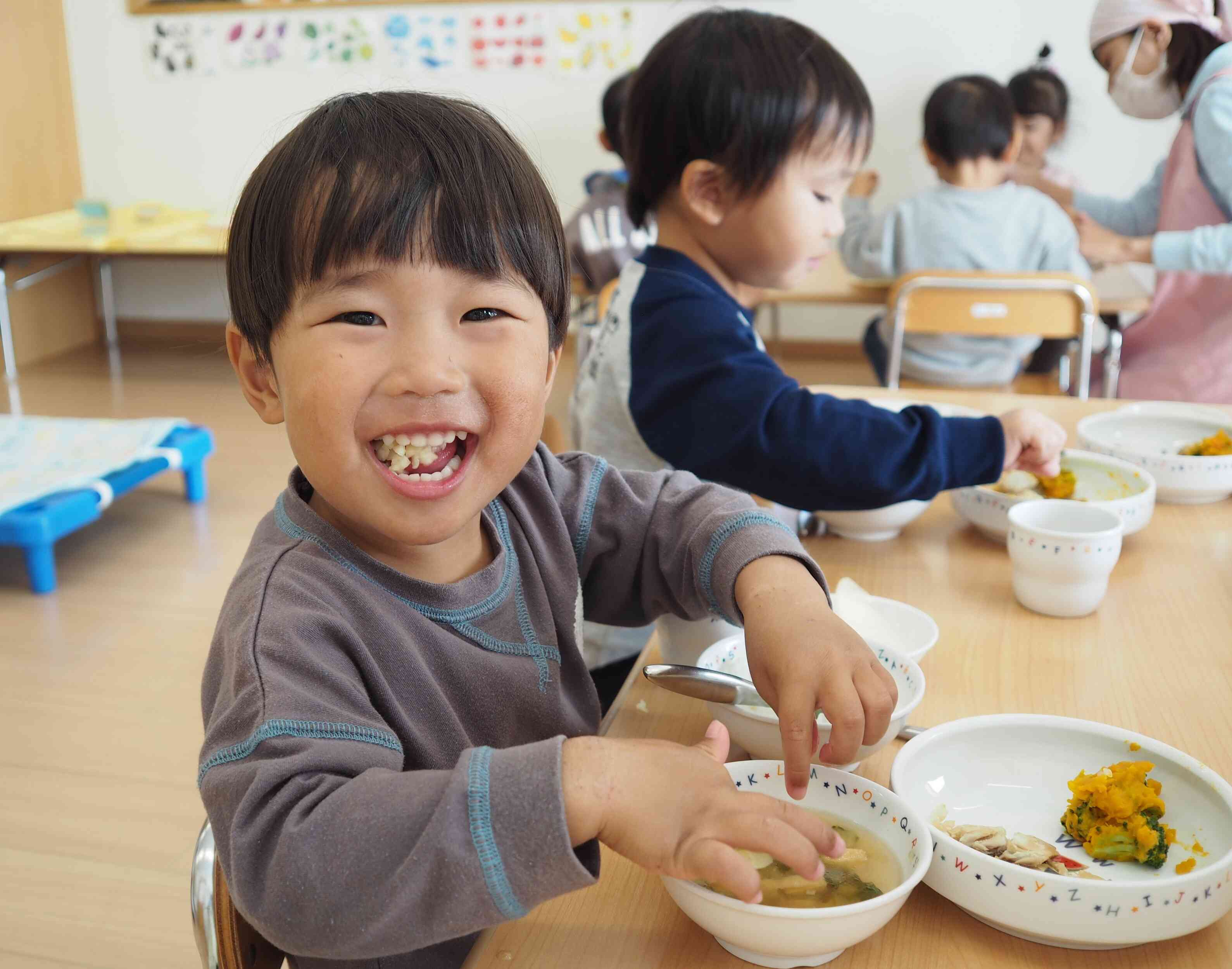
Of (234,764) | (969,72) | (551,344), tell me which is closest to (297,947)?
(234,764)

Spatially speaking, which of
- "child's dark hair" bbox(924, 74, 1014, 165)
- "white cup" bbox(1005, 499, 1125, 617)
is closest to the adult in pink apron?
"child's dark hair" bbox(924, 74, 1014, 165)

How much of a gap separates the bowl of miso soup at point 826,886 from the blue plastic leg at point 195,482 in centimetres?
282

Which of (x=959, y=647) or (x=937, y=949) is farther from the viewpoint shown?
(x=959, y=647)

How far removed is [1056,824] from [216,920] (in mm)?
496

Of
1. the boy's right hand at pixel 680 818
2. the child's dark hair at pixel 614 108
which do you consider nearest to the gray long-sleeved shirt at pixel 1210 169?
the child's dark hair at pixel 614 108

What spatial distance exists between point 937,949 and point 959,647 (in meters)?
0.37

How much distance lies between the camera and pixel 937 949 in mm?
560

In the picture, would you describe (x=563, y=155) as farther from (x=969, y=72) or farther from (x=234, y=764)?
(x=234, y=764)

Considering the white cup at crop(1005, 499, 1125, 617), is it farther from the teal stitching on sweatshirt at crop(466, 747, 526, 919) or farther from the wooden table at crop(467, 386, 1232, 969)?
the teal stitching on sweatshirt at crop(466, 747, 526, 919)

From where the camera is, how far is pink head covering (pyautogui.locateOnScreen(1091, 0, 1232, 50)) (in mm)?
2248

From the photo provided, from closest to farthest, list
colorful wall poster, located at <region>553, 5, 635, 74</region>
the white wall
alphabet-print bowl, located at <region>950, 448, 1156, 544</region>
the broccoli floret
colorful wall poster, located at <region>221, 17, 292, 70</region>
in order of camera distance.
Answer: the broccoli floret
alphabet-print bowl, located at <region>950, 448, 1156, 544</region>
the white wall
colorful wall poster, located at <region>553, 5, 635, 74</region>
colorful wall poster, located at <region>221, 17, 292, 70</region>

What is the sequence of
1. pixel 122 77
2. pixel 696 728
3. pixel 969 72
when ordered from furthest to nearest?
pixel 122 77, pixel 969 72, pixel 696 728

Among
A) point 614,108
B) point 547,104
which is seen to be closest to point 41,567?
point 614,108

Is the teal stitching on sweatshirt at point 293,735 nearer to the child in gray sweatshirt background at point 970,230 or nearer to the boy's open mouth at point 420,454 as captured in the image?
the boy's open mouth at point 420,454
